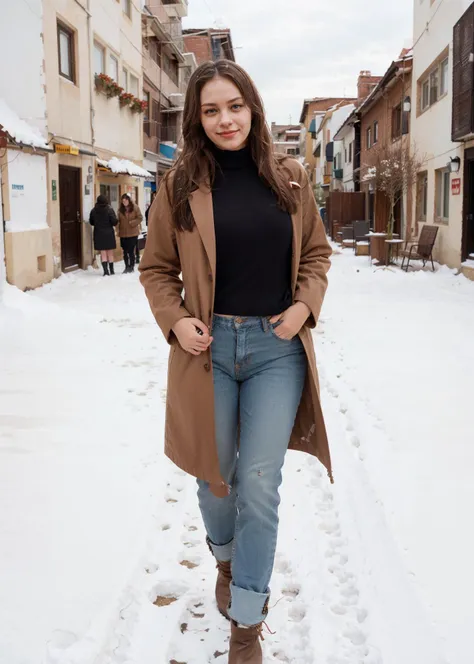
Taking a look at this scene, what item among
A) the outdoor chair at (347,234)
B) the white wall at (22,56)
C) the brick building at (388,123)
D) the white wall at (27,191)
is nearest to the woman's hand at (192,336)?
the white wall at (27,191)

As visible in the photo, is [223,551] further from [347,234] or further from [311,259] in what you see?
[347,234]

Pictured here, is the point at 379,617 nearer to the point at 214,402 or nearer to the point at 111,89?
the point at 214,402

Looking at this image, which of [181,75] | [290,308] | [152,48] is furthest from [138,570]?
[181,75]

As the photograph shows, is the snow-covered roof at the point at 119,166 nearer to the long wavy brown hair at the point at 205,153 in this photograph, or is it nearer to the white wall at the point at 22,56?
the white wall at the point at 22,56

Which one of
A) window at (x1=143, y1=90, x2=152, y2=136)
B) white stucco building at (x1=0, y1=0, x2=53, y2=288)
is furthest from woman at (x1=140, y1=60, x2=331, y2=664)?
window at (x1=143, y1=90, x2=152, y2=136)

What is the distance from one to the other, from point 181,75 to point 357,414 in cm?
3500

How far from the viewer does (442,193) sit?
685 inches

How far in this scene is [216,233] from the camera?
2242 mm

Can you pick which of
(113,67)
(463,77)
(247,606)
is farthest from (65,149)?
(247,606)

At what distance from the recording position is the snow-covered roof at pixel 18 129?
36.0 feet

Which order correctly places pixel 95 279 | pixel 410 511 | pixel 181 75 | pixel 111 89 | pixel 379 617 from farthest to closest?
pixel 181 75, pixel 111 89, pixel 95 279, pixel 410 511, pixel 379 617

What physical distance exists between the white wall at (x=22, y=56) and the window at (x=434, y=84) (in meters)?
9.20

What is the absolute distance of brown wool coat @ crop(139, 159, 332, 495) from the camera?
2250 mm

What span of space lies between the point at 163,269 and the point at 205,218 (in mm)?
272
